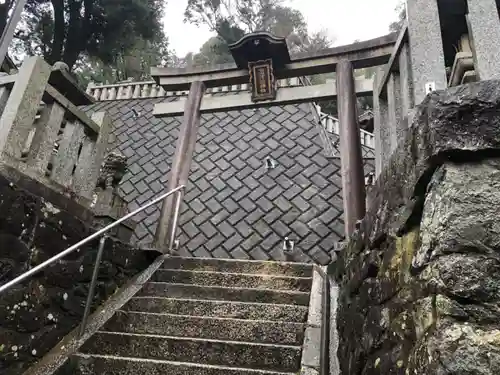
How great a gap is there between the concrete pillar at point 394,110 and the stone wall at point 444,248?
122 centimetres

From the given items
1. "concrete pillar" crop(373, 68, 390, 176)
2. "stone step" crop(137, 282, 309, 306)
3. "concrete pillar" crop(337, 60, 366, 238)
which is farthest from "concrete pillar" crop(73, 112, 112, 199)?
"concrete pillar" crop(373, 68, 390, 176)

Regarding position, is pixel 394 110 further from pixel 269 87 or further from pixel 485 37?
pixel 269 87

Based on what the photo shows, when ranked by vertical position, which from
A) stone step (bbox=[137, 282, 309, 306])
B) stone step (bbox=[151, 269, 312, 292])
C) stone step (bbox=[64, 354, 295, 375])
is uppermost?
stone step (bbox=[151, 269, 312, 292])

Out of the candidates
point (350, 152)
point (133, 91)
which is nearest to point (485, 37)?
point (350, 152)

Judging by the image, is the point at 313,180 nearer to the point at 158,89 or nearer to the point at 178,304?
the point at 178,304

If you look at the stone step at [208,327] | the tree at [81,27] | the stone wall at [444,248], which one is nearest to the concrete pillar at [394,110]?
the stone wall at [444,248]

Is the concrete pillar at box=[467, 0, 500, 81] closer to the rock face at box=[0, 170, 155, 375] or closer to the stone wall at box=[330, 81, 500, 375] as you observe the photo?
the stone wall at box=[330, 81, 500, 375]

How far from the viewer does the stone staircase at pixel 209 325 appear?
2.43m

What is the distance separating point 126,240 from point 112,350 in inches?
48.4

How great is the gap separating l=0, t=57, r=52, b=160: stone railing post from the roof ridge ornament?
260 centimetres

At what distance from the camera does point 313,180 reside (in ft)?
23.6

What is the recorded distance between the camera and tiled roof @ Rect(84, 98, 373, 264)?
6512 mm

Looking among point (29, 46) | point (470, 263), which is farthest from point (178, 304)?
point (29, 46)

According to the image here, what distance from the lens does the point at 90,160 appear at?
138 inches
